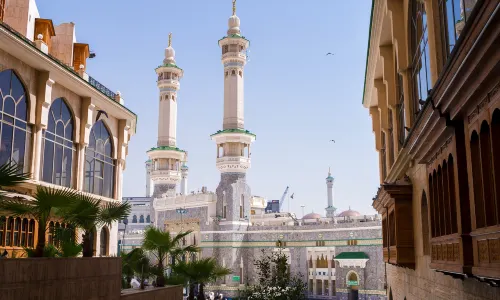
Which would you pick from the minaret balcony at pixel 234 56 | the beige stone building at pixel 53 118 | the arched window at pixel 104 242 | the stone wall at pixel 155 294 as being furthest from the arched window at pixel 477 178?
the minaret balcony at pixel 234 56

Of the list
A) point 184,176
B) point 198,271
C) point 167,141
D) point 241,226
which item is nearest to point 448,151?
point 198,271

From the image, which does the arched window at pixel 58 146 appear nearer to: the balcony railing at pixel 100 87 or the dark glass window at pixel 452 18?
the balcony railing at pixel 100 87

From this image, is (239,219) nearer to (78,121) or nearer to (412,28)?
(78,121)

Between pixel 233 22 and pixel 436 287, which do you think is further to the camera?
pixel 233 22

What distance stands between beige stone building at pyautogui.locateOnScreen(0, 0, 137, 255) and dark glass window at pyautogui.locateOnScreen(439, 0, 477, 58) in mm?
9758

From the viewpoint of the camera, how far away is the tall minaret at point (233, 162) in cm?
4116

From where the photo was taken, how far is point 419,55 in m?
10.1

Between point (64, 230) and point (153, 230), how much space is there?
533 centimetres

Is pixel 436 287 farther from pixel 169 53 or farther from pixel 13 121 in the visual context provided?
pixel 169 53

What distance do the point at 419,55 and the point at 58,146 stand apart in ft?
36.4

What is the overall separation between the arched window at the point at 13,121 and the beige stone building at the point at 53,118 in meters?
0.02

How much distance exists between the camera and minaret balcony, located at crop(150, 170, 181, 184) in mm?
46781

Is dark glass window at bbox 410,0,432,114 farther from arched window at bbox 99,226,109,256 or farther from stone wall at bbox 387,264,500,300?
arched window at bbox 99,226,109,256

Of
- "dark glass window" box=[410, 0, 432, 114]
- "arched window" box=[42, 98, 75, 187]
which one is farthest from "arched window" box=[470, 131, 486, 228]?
"arched window" box=[42, 98, 75, 187]
